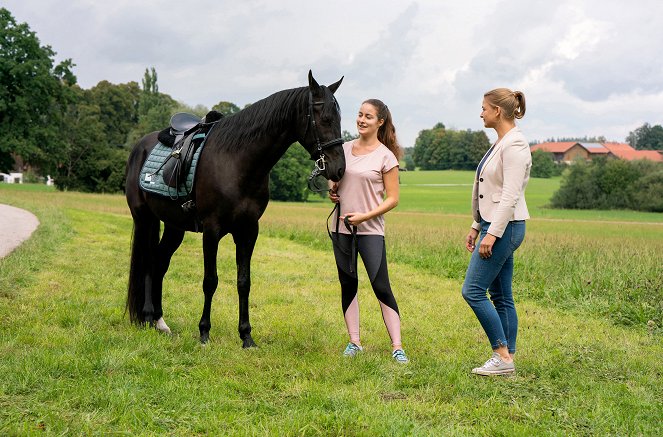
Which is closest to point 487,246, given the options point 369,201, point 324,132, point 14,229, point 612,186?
point 369,201

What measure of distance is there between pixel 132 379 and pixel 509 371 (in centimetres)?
285

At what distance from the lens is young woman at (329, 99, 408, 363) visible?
4.70 m

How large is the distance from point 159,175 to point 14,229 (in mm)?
9089

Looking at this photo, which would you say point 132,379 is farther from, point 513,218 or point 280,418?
point 513,218

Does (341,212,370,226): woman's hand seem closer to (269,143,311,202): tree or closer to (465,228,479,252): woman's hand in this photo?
(465,228,479,252): woman's hand

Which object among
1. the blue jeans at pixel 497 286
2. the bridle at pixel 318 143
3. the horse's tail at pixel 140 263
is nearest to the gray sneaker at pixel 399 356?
the blue jeans at pixel 497 286

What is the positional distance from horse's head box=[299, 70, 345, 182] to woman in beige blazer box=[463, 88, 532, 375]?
1115 millimetres

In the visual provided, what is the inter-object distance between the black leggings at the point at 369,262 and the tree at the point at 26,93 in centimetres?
3984

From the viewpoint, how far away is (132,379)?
3963 mm

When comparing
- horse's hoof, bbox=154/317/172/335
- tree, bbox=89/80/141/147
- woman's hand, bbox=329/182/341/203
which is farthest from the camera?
tree, bbox=89/80/141/147

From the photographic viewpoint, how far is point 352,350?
4.99 m

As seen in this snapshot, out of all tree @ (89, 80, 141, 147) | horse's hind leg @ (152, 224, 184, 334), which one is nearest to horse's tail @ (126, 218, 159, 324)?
horse's hind leg @ (152, 224, 184, 334)

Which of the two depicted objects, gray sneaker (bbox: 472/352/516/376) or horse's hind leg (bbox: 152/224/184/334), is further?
horse's hind leg (bbox: 152/224/184/334)

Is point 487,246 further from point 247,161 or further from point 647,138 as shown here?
point 647,138
